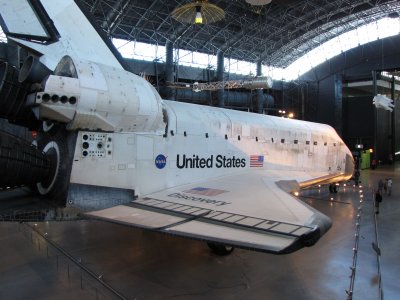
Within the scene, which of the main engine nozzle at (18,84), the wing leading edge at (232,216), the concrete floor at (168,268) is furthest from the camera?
the concrete floor at (168,268)

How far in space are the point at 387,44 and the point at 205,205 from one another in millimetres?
28502

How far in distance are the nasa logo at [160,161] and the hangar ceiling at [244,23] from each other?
16300mm

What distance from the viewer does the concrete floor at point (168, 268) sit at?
4.78 metres

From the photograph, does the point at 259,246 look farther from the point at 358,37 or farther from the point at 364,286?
the point at 358,37

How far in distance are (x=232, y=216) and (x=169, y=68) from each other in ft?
69.0

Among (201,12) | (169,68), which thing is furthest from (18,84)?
(169,68)

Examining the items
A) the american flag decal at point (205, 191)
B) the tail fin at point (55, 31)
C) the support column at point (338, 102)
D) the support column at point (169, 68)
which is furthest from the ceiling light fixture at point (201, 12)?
the support column at point (338, 102)

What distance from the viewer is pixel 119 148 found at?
543 cm

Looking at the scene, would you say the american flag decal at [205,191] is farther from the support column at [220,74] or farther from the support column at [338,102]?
the support column at [338,102]

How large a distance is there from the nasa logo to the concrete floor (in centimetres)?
168

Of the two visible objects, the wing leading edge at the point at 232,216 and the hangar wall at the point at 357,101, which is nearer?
the wing leading edge at the point at 232,216

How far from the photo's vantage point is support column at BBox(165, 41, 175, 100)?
23781 mm

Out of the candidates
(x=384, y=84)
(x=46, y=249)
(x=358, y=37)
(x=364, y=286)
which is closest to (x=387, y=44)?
(x=358, y=37)

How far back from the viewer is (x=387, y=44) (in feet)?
88.4
